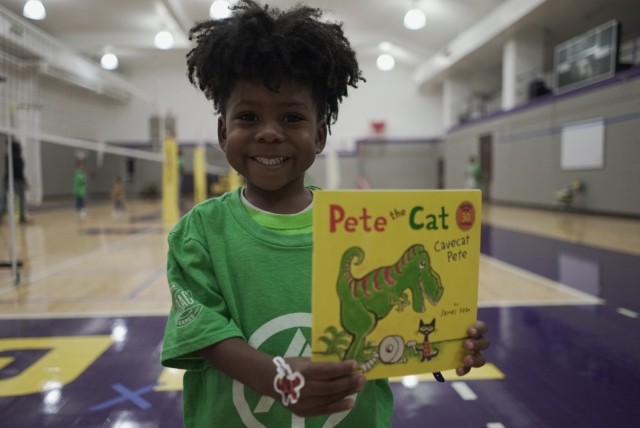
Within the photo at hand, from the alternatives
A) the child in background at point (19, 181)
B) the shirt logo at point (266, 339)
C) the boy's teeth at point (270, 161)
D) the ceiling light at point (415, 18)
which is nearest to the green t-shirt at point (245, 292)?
the shirt logo at point (266, 339)

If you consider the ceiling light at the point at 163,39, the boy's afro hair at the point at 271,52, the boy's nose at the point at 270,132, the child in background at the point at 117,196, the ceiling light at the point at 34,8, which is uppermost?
the ceiling light at the point at 163,39

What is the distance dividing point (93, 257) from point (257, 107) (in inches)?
180

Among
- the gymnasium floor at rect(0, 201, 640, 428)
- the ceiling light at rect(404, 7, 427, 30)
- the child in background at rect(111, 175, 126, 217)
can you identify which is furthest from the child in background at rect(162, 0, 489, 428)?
the ceiling light at rect(404, 7, 427, 30)

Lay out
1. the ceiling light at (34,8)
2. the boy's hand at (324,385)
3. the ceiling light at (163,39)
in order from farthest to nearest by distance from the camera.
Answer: the ceiling light at (163,39), the ceiling light at (34,8), the boy's hand at (324,385)

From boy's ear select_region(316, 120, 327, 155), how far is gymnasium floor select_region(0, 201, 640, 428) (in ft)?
3.35

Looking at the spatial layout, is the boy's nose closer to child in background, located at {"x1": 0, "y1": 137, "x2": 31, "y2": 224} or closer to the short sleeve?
the short sleeve

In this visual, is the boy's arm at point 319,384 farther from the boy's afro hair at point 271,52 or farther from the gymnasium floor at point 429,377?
the gymnasium floor at point 429,377

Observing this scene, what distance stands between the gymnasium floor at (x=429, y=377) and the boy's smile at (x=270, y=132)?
1.05m

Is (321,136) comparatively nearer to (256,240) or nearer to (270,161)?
(270,161)

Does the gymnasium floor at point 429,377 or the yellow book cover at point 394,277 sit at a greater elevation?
the yellow book cover at point 394,277

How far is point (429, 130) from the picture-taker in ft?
60.9

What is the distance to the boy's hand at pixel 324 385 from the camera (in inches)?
24.8

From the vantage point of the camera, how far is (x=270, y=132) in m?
0.83

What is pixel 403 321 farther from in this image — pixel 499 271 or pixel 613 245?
pixel 613 245
